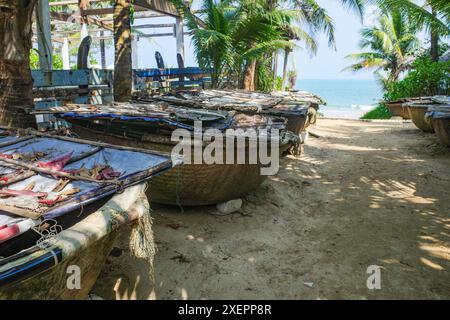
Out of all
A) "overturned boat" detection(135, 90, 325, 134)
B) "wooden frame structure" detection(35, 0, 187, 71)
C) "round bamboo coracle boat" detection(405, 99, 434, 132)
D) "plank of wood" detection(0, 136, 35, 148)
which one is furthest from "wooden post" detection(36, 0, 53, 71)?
"round bamboo coracle boat" detection(405, 99, 434, 132)

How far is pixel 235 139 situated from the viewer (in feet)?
14.1

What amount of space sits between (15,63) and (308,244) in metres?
3.82

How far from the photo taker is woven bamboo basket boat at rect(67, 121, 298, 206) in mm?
4426

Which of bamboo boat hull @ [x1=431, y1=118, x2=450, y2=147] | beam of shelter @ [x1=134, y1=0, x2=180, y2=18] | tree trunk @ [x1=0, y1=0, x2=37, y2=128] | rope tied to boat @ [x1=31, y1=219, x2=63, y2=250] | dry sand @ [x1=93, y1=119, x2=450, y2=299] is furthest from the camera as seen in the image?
beam of shelter @ [x1=134, y1=0, x2=180, y2=18]

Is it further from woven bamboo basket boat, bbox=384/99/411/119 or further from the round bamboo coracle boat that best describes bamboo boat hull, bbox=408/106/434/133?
woven bamboo basket boat, bbox=384/99/411/119

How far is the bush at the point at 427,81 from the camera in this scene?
14641 millimetres

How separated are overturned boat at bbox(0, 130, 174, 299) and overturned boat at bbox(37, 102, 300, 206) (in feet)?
3.03

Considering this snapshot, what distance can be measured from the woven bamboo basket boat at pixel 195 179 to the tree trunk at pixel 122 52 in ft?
6.36

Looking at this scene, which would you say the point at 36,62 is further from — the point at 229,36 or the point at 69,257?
the point at 69,257

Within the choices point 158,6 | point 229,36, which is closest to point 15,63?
point 229,36

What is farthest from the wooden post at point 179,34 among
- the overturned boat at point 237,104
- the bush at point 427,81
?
the bush at point 427,81

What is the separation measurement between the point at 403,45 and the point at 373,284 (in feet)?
72.1
